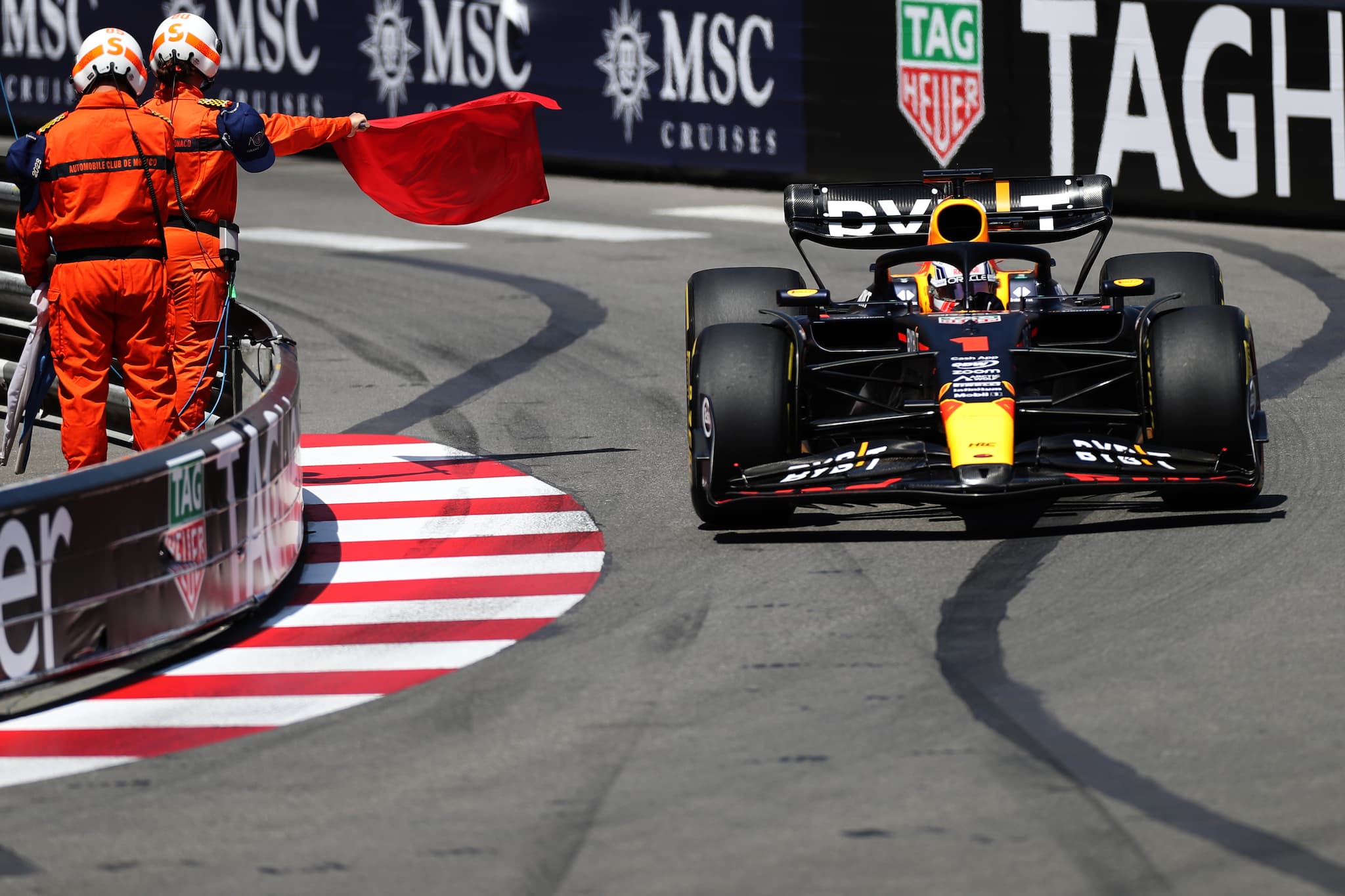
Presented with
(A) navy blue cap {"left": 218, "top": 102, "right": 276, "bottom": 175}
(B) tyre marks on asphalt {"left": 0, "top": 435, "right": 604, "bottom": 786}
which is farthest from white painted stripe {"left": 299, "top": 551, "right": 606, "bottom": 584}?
(A) navy blue cap {"left": 218, "top": 102, "right": 276, "bottom": 175}

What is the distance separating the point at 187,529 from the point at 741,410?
88.2 inches

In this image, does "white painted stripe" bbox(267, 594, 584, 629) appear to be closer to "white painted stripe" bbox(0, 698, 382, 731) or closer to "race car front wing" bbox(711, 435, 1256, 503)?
"white painted stripe" bbox(0, 698, 382, 731)

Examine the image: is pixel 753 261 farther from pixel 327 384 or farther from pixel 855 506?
pixel 855 506

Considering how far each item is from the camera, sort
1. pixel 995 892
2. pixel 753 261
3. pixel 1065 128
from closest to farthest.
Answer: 1. pixel 995 892
2. pixel 753 261
3. pixel 1065 128

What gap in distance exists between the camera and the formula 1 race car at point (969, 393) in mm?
7762

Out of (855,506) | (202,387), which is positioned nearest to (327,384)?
(202,387)

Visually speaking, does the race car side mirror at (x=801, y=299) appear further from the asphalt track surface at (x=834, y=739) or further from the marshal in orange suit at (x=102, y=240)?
the marshal in orange suit at (x=102, y=240)

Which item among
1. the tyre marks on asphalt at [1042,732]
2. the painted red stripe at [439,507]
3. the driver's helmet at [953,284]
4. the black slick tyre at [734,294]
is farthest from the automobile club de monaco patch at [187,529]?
the driver's helmet at [953,284]

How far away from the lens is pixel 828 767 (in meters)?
5.36

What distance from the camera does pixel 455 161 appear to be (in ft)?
31.9

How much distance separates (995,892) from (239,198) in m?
18.6

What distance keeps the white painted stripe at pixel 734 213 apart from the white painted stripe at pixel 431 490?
909cm

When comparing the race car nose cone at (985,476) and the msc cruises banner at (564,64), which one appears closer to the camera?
the race car nose cone at (985,476)

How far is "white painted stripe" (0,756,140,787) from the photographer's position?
5621mm
